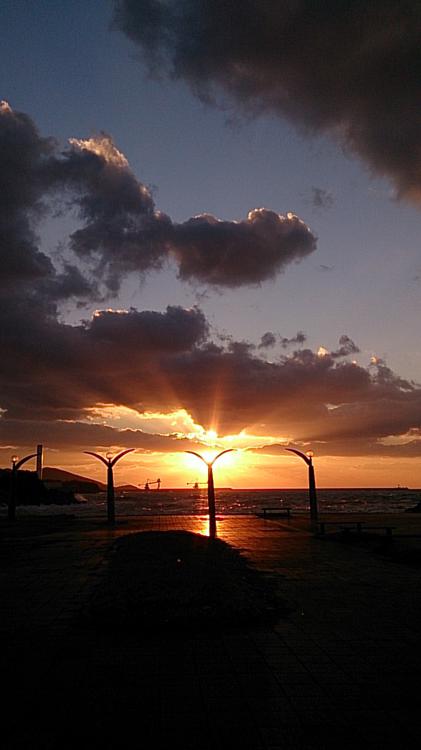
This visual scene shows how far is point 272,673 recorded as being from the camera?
636 cm

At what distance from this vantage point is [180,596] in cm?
966

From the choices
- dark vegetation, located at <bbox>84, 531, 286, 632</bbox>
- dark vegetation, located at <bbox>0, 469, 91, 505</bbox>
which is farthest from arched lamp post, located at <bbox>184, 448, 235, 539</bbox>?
dark vegetation, located at <bbox>0, 469, 91, 505</bbox>

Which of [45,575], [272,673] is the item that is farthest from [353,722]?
[45,575]

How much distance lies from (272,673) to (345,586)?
6237 millimetres

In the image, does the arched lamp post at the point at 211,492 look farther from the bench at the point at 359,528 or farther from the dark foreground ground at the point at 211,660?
the dark foreground ground at the point at 211,660

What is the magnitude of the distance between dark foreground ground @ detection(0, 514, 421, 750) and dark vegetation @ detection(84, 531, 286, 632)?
0.13 feet

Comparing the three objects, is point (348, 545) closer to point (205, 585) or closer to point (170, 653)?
point (205, 585)

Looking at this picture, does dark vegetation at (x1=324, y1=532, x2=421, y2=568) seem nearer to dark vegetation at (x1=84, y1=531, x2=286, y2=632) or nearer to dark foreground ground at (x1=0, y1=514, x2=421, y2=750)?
dark foreground ground at (x1=0, y1=514, x2=421, y2=750)

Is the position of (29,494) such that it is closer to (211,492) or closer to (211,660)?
(211,492)

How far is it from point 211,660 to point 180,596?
291 centimetres

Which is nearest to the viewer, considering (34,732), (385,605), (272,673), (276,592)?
(34,732)

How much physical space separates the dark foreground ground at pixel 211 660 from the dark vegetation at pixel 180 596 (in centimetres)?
4

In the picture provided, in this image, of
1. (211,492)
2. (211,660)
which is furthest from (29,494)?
(211,660)

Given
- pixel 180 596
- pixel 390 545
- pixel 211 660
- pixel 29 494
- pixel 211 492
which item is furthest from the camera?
pixel 29 494
